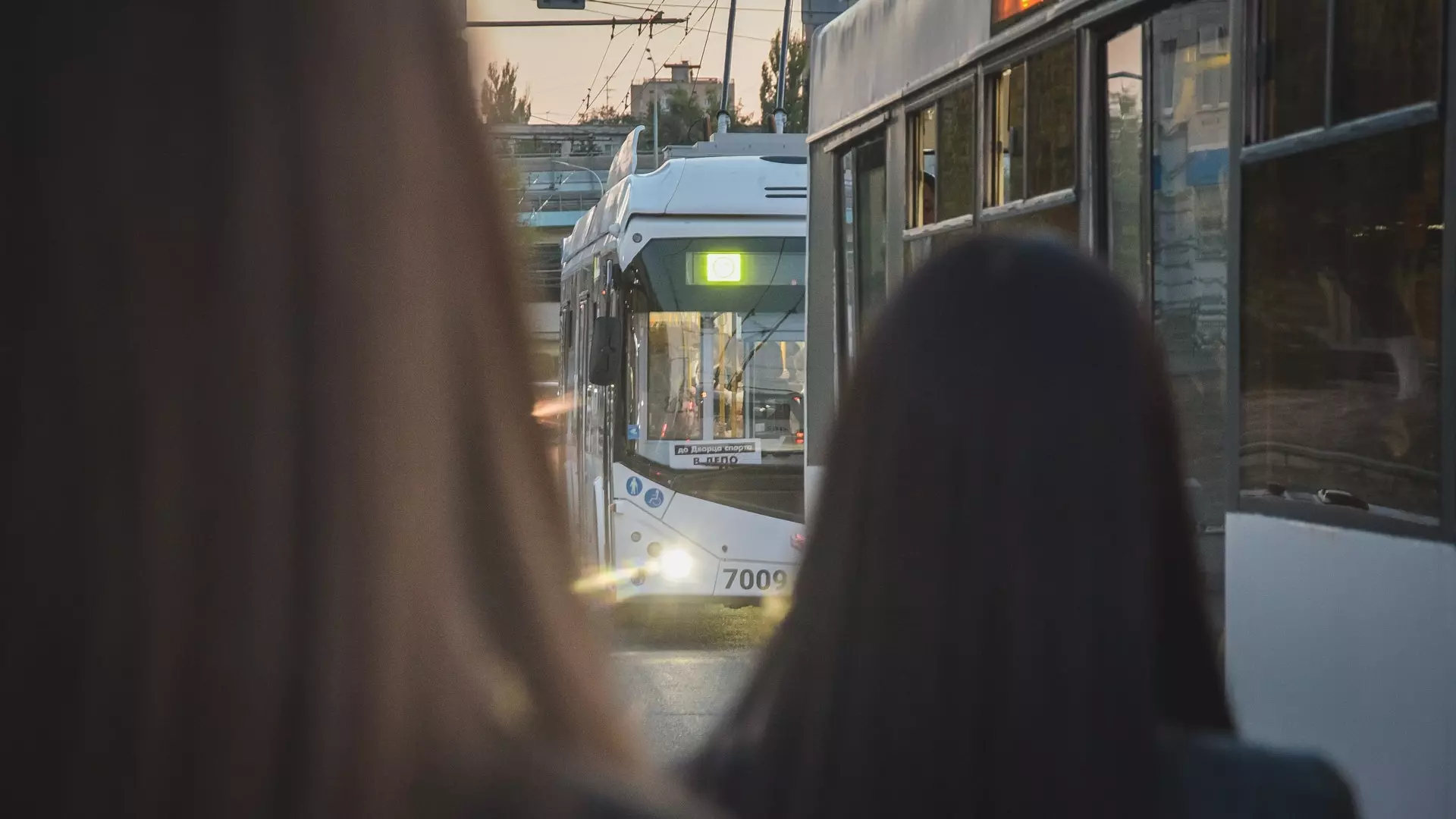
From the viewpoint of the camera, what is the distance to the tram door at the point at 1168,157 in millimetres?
4855

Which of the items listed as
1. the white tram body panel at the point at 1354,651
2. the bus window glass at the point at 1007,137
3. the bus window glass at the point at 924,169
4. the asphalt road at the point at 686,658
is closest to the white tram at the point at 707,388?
the asphalt road at the point at 686,658

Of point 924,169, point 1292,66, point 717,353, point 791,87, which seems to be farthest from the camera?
point 791,87

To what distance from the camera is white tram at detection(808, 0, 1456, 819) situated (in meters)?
3.29

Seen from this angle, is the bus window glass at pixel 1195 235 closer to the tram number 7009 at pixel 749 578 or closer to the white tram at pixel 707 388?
the white tram at pixel 707 388

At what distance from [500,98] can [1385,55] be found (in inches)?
111

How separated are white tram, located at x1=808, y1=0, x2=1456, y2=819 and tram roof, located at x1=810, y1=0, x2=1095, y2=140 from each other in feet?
0.14

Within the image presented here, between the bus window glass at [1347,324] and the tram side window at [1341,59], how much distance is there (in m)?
0.08

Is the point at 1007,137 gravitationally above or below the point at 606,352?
above

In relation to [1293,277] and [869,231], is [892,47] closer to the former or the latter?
[869,231]

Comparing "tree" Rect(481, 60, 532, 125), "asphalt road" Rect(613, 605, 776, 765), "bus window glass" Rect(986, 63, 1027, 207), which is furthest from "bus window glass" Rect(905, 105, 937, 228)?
"tree" Rect(481, 60, 532, 125)

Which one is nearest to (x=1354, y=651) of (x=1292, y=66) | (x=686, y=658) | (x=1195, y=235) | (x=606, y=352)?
(x=1292, y=66)

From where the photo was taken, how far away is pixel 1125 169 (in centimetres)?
507

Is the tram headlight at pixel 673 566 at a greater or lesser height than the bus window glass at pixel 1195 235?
lesser

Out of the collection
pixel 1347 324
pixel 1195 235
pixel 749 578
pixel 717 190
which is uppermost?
pixel 717 190
